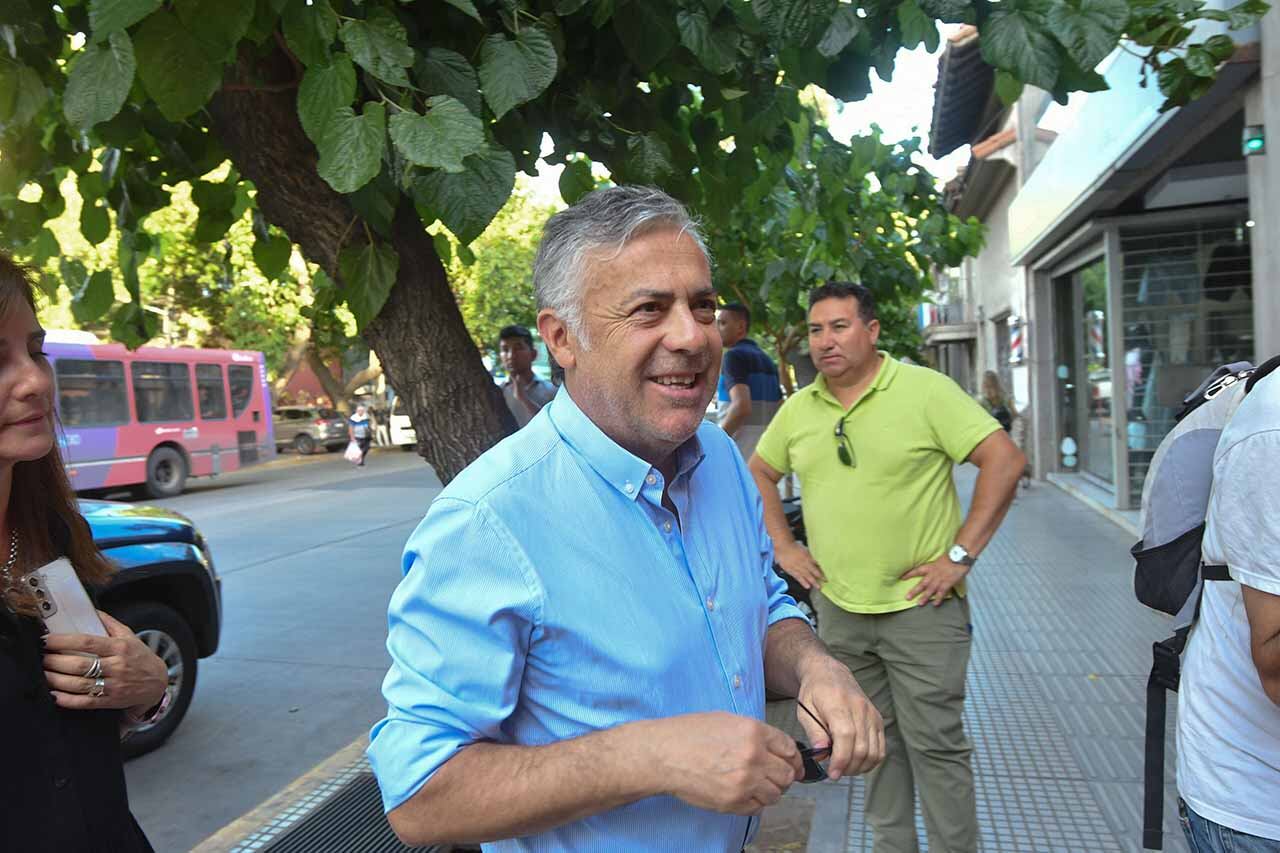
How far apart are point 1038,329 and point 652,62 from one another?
1355 cm

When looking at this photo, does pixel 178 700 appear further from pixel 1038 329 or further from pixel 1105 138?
pixel 1038 329

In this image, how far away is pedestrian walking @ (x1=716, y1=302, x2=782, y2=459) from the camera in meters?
6.03

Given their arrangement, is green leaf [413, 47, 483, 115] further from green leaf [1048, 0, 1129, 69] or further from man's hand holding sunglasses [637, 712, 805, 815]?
man's hand holding sunglasses [637, 712, 805, 815]

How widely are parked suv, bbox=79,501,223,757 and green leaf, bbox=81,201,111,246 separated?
2021mm

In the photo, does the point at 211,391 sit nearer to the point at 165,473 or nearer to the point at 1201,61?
the point at 165,473

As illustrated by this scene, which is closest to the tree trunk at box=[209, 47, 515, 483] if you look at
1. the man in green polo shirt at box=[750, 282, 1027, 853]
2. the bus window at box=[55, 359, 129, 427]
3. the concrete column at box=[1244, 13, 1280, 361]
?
the man in green polo shirt at box=[750, 282, 1027, 853]

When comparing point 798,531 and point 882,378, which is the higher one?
point 882,378

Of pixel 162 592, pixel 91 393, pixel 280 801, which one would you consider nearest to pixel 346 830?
pixel 280 801

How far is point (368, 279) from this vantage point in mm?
2367

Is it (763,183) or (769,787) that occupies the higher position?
(763,183)

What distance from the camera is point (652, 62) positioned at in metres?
2.24

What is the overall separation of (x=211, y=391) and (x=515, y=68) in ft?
65.7

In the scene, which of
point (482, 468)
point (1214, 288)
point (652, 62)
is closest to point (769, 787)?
point (482, 468)

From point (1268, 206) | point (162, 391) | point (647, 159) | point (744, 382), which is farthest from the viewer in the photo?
point (162, 391)
